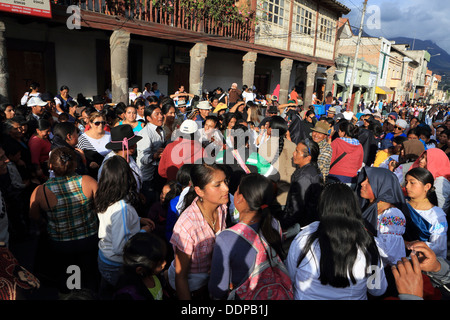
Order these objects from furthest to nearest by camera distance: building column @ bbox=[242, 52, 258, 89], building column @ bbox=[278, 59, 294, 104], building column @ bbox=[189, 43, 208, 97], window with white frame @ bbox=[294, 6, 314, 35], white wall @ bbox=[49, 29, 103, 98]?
window with white frame @ bbox=[294, 6, 314, 35]
building column @ bbox=[278, 59, 294, 104]
building column @ bbox=[242, 52, 258, 89]
building column @ bbox=[189, 43, 208, 97]
white wall @ bbox=[49, 29, 103, 98]

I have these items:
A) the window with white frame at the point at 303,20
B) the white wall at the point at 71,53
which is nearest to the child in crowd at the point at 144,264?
the white wall at the point at 71,53

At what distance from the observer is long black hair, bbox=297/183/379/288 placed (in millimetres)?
1770

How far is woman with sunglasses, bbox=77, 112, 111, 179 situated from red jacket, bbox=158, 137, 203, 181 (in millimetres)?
1059

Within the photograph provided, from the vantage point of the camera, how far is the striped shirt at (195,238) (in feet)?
6.57

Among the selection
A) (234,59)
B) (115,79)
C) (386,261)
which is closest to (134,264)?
(386,261)

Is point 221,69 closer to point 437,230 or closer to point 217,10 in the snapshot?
point 217,10

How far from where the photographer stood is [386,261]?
2344 mm

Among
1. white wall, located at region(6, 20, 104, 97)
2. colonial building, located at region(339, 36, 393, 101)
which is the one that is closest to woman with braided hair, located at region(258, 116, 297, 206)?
white wall, located at region(6, 20, 104, 97)

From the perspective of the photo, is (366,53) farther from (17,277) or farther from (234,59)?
(17,277)

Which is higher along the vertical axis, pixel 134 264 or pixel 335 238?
pixel 335 238

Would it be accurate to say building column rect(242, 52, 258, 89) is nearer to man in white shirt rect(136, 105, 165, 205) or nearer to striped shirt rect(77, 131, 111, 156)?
man in white shirt rect(136, 105, 165, 205)

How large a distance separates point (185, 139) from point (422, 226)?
291 cm
